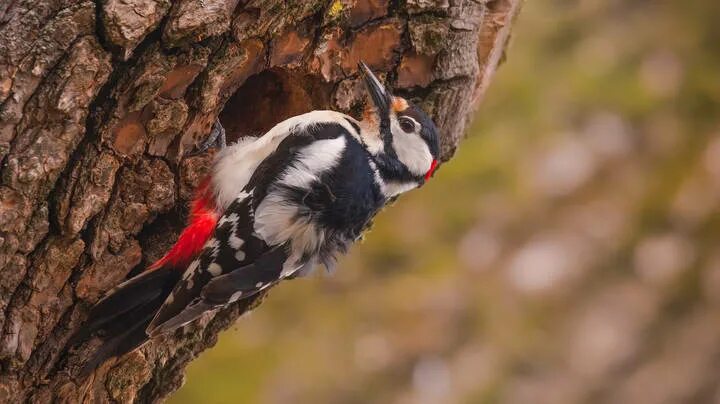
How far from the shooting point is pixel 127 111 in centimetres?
249

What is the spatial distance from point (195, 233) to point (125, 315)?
0.30 m

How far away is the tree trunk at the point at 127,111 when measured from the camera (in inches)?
92.0

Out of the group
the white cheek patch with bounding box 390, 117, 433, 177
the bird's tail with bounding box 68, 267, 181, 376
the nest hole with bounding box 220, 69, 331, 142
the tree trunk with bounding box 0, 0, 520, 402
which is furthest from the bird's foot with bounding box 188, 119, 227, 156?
the white cheek patch with bounding box 390, 117, 433, 177

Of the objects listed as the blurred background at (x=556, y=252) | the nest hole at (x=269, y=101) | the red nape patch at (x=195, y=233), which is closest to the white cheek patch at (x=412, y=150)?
the nest hole at (x=269, y=101)

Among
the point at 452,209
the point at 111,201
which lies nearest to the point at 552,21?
the point at 452,209

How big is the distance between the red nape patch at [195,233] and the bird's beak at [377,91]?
0.57m

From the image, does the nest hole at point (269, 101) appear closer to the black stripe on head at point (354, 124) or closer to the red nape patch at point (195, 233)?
the black stripe on head at point (354, 124)

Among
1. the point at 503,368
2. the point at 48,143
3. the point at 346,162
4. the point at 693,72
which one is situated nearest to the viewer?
the point at 48,143

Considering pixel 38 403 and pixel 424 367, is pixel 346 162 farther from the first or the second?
pixel 424 367

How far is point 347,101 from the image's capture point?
313 centimetres

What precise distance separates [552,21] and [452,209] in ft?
3.76

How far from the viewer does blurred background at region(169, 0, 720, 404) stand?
517 cm

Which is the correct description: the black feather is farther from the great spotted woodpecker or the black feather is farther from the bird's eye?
the bird's eye

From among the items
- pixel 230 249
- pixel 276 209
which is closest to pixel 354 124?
pixel 276 209
